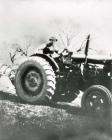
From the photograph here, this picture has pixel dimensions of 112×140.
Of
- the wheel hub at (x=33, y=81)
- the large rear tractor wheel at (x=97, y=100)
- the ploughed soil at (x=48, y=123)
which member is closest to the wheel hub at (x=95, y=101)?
the large rear tractor wheel at (x=97, y=100)

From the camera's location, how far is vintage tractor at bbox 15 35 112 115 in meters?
7.98

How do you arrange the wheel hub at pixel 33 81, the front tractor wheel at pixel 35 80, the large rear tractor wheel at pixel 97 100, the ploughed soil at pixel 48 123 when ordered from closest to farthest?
the ploughed soil at pixel 48 123
the large rear tractor wheel at pixel 97 100
the front tractor wheel at pixel 35 80
the wheel hub at pixel 33 81

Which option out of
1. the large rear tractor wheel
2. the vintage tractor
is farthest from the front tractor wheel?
the large rear tractor wheel

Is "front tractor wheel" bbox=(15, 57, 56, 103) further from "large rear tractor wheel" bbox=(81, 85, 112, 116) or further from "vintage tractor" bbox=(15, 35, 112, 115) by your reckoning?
"large rear tractor wheel" bbox=(81, 85, 112, 116)

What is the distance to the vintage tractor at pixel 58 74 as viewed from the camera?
7.98 metres

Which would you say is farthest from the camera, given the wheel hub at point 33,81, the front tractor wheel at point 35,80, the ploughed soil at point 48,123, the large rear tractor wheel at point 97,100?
the wheel hub at point 33,81

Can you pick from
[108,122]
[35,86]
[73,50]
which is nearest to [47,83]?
[35,86]

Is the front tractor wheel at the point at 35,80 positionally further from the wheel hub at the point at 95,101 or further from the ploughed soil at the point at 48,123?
the wheel hub at the point at 95,101

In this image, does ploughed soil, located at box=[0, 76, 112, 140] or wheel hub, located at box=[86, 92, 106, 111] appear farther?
wheel hub, located at box=[86, 92, 106, 111]

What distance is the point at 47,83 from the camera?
7848mm

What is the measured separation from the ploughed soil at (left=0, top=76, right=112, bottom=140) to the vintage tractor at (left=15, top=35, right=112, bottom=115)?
33 cm

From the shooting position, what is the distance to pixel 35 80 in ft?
27.0

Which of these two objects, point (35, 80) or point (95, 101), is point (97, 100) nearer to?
point (95, 101)

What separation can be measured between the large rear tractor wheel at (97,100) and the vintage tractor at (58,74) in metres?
0.24
